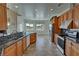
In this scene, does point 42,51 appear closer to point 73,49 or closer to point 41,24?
point 73,49

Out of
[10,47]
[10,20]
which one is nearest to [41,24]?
[10,20]

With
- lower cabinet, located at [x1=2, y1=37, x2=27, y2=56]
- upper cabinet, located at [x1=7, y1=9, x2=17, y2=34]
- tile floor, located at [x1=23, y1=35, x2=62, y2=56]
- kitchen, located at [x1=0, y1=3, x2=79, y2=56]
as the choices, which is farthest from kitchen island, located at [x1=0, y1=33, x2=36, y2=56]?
upper cabinet, located at [x1=7, y1=9, x2=17, y2=34]

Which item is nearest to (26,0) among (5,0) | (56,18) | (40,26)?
(5,0)

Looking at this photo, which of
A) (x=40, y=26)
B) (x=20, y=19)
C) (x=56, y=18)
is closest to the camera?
(x=20, y=19)

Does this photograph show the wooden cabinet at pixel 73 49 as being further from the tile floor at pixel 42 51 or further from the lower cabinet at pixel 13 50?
the lower cabinet at pixel 13 50

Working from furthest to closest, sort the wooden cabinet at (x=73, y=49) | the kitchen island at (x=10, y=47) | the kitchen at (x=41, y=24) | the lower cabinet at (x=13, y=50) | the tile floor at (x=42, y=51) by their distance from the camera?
the kitchen at (x=41, y=24) < the tile floor at (x=42, y=51) < the wooden cabinet at (x=73, y=49) < the lower cabinet at (x=13, y=50) < the kitchen island at (x=10, y=47)

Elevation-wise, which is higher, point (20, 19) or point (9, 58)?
point (20, 19)

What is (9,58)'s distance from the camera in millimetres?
1270

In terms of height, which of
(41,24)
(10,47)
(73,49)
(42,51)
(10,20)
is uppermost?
(10,20)

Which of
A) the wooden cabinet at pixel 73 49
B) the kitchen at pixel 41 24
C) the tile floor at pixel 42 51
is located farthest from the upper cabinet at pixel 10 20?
the wooden cabinet at pixel 73 49

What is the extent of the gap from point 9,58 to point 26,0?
1.82 ft

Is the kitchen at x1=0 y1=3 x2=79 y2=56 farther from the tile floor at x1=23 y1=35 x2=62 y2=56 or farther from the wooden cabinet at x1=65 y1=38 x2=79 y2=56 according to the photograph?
the wooden cabinet at x1=65 y1=38 x2=79 y2=56

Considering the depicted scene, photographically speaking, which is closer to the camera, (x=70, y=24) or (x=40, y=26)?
(x=70, y=24)

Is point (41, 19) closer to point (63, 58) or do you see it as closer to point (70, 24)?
point (70, 24)
